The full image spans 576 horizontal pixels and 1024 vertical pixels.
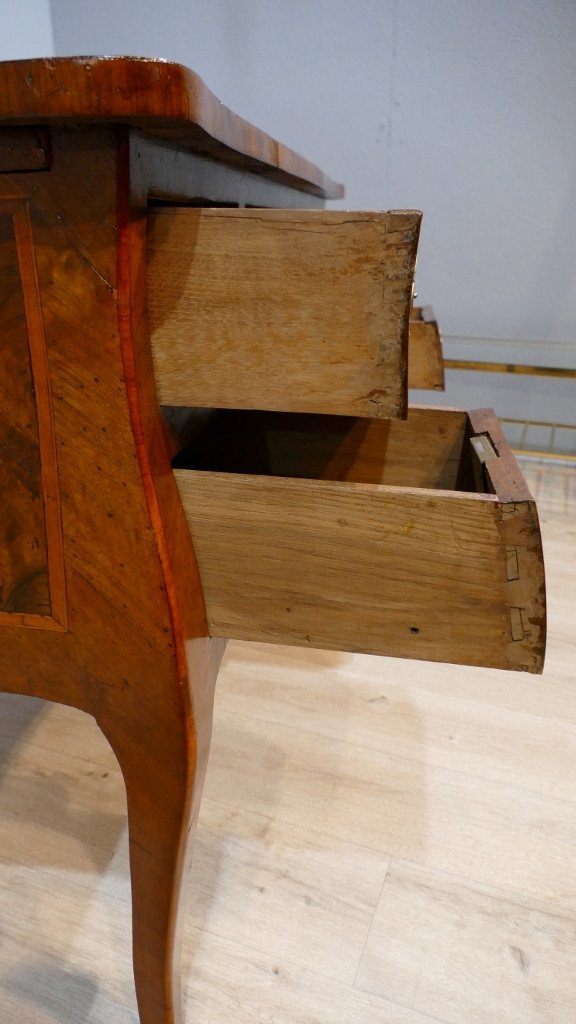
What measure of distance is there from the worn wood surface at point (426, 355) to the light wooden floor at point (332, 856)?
0.47m

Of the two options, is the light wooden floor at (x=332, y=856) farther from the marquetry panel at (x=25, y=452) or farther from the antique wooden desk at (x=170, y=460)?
the marquetry panel at (x=25, y=452)

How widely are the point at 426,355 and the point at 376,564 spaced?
2.50ft

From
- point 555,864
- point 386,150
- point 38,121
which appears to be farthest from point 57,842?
point 386,150

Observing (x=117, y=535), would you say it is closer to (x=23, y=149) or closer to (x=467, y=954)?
(x=23, y=149)

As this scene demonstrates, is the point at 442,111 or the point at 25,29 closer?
the point at 442,111

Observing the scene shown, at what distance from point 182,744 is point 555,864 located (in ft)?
1.84

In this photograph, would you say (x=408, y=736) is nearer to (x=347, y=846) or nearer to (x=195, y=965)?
(x=347, y=846)

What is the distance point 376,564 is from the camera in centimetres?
53

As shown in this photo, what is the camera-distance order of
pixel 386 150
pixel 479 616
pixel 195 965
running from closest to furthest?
Result: pixel 479 616
pixel 195 965
pixel 386 150

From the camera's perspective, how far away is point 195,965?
76 centimetres

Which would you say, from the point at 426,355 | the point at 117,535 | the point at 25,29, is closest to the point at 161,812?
the point at 117,535

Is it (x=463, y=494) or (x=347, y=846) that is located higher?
(x=463, y=494)

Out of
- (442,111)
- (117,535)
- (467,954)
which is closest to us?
(117,535)

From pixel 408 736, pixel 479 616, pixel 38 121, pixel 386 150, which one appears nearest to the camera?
pixel 38 121
